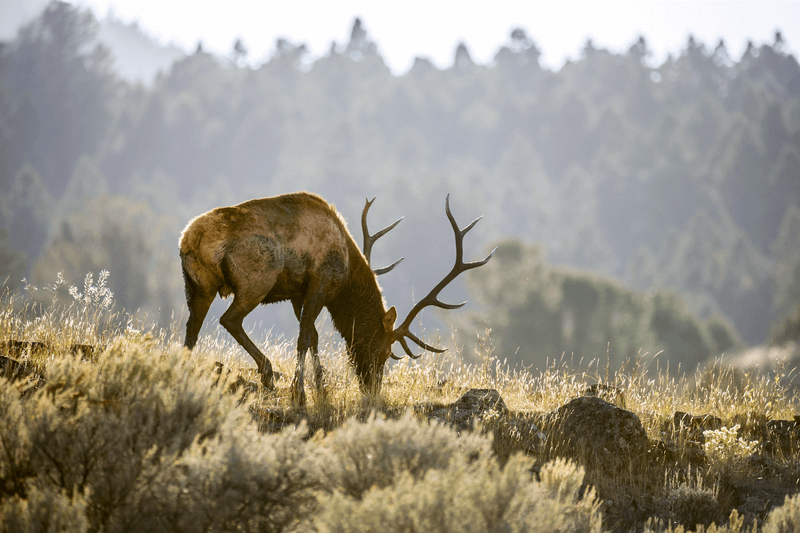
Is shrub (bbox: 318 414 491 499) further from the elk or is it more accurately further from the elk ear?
the elk ear

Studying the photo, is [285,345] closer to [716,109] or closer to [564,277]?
[564,277]

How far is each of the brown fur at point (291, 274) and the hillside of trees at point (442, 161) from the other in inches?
1398

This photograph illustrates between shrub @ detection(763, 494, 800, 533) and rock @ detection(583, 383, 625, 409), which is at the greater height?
rock @ detection(583, 383, 625, 409)

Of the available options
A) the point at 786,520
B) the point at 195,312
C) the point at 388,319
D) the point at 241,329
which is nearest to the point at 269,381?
the point at 241,329

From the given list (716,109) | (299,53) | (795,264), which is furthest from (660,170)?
(299,53)

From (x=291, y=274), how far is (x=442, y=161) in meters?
121

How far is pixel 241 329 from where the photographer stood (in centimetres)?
558

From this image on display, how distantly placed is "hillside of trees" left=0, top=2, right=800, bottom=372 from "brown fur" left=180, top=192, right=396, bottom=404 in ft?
116

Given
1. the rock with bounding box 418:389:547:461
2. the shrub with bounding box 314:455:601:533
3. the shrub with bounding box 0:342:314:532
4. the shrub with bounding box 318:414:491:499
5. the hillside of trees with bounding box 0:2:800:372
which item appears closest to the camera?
the shrub with bounding box 314:455:601:533

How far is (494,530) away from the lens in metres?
2.54

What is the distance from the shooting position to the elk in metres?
5.38

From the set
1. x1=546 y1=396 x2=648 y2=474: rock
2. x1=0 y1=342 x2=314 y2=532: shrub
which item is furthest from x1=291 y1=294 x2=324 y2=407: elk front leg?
x1=0 y1=342 x2=314 y2=532: shrub

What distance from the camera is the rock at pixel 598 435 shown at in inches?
213

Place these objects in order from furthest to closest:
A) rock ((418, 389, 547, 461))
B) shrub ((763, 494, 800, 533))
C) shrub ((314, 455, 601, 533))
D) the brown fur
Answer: the brown fur → rock ((418, 389, 547, 461)) → shrub ((763, 494, 800, 533)) → shrub ((314, 455, 601, 533))
